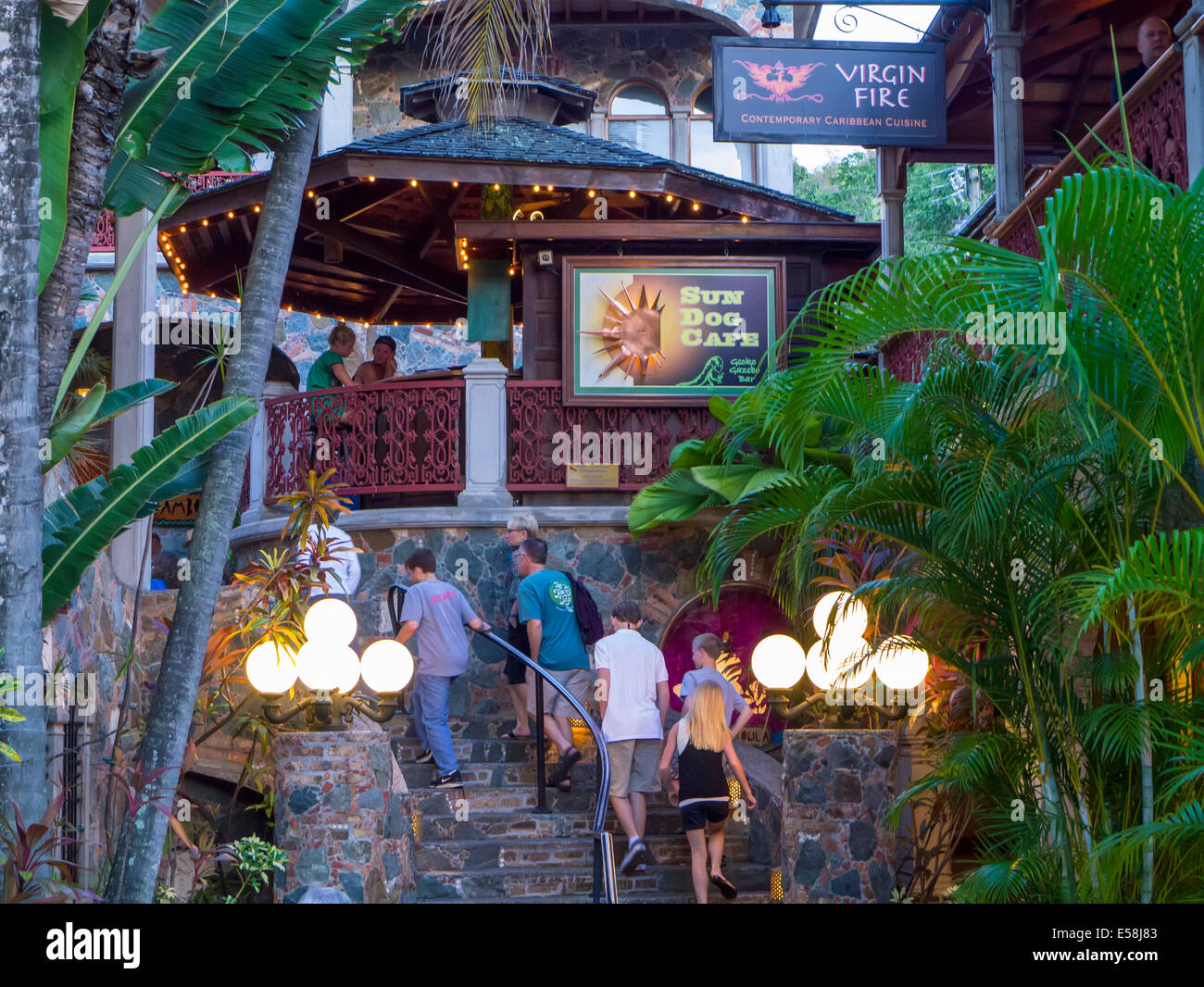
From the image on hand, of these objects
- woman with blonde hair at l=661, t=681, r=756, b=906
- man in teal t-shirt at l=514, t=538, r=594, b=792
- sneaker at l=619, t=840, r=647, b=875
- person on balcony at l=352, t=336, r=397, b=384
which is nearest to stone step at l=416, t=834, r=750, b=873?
sneaker at l=619, t=840, r=647, b=875

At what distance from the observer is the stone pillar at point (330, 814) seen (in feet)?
29.4

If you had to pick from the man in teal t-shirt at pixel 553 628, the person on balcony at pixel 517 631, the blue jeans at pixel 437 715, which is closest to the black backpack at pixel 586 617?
the man in teal t-shirt at pixel 553 628

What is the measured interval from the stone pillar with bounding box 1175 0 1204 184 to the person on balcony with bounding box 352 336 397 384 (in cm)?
928

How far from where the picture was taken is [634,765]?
10180 mm

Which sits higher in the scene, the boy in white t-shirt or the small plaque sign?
the small plaque sign

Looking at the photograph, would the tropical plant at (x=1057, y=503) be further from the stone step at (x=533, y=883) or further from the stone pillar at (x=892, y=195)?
the stone pillar at (x=892, y=195)

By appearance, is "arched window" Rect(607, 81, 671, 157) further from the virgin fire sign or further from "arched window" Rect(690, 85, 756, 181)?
the virgin fire sign

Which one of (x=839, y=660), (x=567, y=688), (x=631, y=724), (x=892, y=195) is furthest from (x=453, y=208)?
(x=839, y=660)

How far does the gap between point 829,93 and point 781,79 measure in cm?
42

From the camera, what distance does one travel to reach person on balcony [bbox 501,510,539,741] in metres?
11.9

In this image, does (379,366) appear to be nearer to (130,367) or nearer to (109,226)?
(130,367)

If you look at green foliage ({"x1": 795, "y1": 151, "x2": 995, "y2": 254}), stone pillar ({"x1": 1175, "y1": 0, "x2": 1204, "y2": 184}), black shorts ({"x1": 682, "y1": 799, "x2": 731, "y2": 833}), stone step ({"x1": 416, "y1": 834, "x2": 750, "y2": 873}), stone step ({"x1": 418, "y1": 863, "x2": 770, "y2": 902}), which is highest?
green foliage ({"x1": 795, "y1": 151, "x2": 995, "y2": 254})

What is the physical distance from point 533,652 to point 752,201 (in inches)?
243

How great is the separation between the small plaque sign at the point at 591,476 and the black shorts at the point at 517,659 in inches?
107
